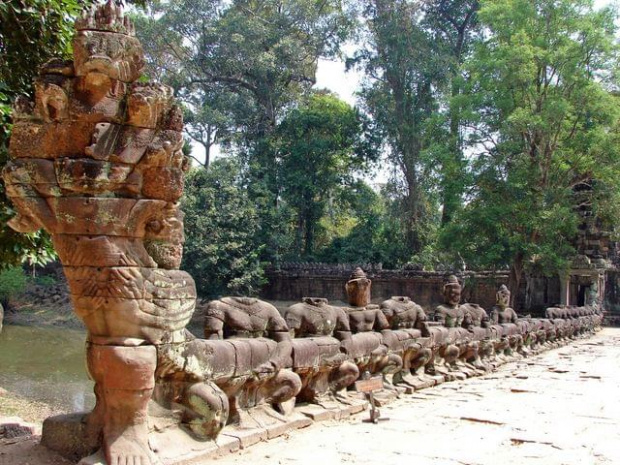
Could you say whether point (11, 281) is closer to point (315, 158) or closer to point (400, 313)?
point (315, 158)

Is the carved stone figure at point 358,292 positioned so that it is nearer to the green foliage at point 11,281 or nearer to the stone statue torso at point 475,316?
the stone statue torso at point 475,316

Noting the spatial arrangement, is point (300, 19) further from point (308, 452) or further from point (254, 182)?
point (308, 452)

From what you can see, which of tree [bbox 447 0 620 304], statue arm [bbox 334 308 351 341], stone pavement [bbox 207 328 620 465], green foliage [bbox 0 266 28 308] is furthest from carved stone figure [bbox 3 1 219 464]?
green foliage [bbox 0 266 28 308]

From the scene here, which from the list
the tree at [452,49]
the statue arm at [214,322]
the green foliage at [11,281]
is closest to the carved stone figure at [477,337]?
the statue arm at [214,322]

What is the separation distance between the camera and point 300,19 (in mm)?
32750

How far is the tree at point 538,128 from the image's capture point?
20.6 metres

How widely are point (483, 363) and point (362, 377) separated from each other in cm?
449

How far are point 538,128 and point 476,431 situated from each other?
53.8 feet

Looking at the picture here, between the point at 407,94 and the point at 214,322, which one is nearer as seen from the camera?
the point at 214,322

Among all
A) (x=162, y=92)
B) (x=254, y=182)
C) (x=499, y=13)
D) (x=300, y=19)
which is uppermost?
(x=300, y=19)

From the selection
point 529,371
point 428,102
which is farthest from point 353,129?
point 529,371

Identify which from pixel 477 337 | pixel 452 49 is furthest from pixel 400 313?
pixel 452 49

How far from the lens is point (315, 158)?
29.2 meters

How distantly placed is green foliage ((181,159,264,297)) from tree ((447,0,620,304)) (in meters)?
7.57
